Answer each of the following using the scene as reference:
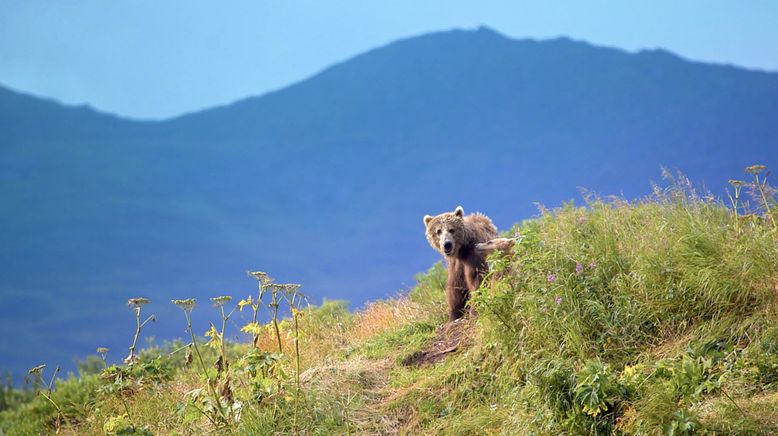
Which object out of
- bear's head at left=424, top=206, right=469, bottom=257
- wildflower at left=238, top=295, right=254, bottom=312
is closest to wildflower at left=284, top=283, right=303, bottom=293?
wildflower at left=238, top=295, right=254, bottom=312

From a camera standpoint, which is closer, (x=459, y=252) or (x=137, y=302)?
(x=137, y=302)

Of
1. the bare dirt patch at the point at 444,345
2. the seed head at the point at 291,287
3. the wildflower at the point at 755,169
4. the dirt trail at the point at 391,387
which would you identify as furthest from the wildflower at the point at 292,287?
the wildflower at the point at 755,169

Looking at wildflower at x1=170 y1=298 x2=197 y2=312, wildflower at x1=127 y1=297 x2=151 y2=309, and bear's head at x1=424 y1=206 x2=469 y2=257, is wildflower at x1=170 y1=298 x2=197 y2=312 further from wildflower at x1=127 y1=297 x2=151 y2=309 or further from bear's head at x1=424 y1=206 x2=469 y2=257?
bear's head at x1=424 y1=206 x2=469 y2=257

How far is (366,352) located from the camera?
367 inches

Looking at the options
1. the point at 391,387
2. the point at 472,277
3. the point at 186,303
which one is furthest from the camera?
the point at 472,277

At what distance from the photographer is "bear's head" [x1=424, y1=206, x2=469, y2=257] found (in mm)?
9547

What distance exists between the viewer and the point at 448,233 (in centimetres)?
959

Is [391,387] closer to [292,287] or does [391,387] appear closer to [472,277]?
[292,287]

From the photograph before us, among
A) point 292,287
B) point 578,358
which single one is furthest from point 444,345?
point 292,287

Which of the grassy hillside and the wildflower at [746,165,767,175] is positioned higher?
the wildflower at [746,165,767,175]

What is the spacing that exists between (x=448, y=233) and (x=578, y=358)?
279 centimetres

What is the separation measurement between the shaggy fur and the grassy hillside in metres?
0.67

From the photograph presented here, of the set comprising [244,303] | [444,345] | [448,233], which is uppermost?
[448,233]

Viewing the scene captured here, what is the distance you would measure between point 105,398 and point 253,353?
147 inches
